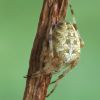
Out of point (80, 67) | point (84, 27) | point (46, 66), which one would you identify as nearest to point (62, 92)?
point (80, 67)

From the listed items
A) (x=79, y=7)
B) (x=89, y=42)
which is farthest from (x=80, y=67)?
(x=79, y=7)

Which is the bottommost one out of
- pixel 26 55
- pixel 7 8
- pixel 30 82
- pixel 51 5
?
pixel 30 82

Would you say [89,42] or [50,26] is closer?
[50,26]

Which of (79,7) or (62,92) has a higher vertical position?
(79,7)

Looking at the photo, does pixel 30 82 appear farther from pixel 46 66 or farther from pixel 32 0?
pixel 32 0
